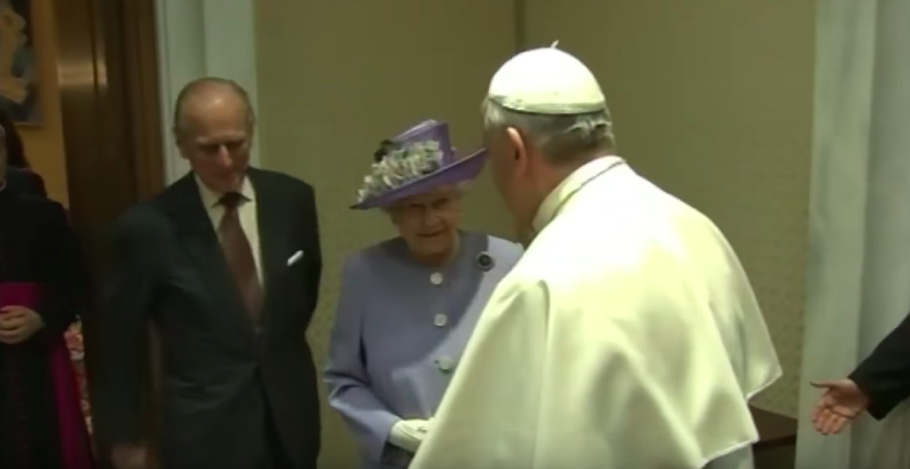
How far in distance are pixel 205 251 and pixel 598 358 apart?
0.91 m

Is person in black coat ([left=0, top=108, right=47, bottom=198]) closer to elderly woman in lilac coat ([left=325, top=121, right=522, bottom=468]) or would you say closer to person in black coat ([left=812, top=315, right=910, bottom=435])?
elderly woman in lilac coat ([left=325, top=121, right=522, bottom=468])

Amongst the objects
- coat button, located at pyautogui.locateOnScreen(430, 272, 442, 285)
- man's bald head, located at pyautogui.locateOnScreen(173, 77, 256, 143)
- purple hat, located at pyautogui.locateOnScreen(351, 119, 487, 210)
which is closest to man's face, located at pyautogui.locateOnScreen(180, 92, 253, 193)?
man's bald head, located at pyautogui.locateOnScreen(173, 77, 256, 143)

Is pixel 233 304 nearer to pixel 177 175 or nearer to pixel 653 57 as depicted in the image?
pixel 177 175

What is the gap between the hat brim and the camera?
1.79 m

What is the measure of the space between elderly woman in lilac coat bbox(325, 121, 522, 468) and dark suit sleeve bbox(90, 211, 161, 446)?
13.7 inches

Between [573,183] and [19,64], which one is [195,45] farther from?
[19,64]

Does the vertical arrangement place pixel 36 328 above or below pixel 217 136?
below

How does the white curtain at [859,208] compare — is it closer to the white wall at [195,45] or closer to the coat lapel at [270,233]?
the coat lapel at [270,233]

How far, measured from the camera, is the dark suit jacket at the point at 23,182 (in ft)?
7.59

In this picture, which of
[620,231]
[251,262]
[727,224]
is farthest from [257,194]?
[727,224]

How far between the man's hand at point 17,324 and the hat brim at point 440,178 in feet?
2.92

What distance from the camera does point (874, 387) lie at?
183cm

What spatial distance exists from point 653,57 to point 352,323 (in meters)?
1.28

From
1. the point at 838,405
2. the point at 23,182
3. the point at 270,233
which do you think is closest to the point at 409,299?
the point at 270,233
